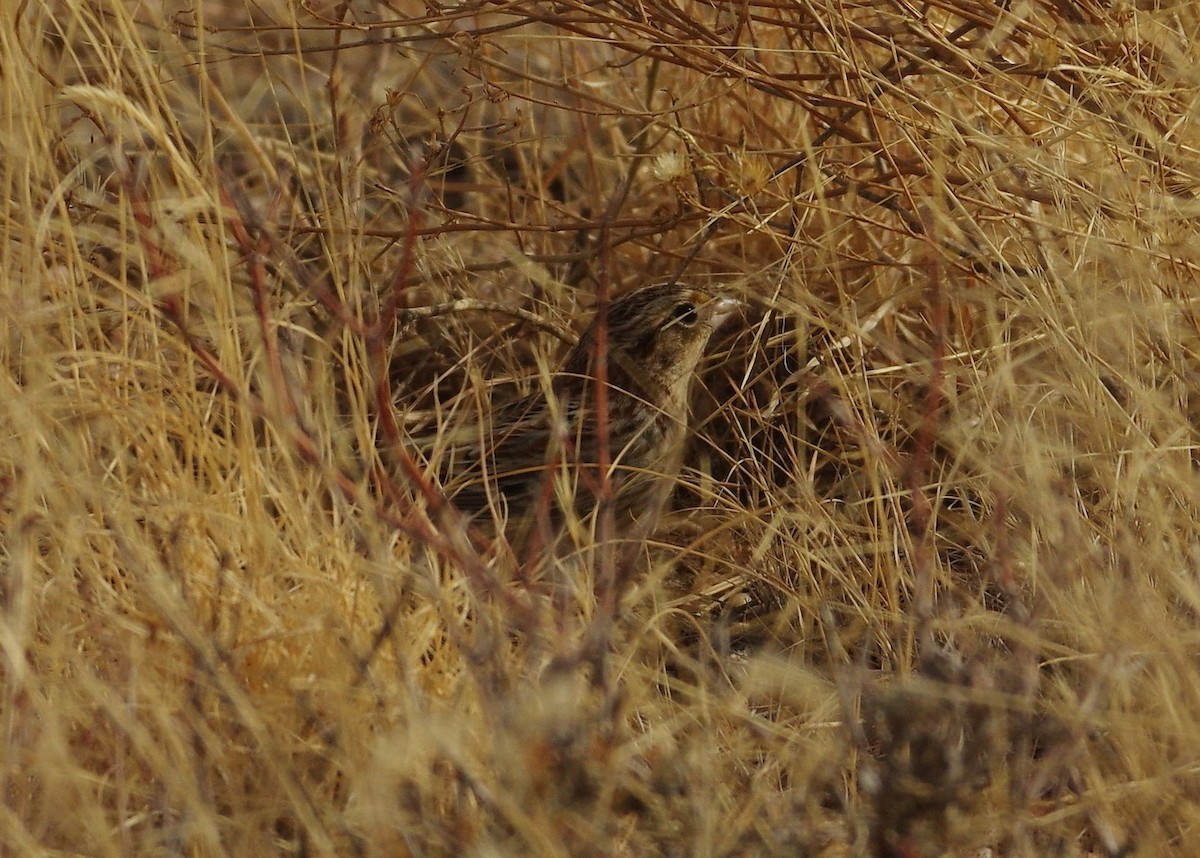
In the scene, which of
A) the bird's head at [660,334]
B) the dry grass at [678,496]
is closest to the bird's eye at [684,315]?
the bird's head at [660,334]

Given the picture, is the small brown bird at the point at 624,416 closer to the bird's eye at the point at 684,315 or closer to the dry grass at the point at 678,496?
the bird's eye at the point at 684,315

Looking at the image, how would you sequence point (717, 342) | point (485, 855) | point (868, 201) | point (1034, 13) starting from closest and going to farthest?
1. point (485, 855)
2. point (1034, 13)
3. point (868, 201)
4. point (717, 342)

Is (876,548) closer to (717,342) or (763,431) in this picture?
(763,431)

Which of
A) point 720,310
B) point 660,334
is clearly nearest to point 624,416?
point 660,334

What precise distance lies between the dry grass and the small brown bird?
157 mm

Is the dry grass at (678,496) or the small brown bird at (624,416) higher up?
the dry grass at (678,496)

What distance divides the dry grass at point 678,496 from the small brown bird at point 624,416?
0.16 meters

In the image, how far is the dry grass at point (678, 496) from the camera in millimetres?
2867

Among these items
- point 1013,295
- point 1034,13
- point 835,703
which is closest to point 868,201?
point 1034,13

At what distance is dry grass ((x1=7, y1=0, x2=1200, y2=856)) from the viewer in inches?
113

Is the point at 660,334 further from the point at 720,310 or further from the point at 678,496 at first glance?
the point at 678,496

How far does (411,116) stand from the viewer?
6.76 m

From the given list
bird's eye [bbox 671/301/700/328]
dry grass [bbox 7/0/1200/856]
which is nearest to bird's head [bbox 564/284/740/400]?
bird's eye [bbox 671/301/700/328]

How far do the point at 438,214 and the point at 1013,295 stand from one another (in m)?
2.41
